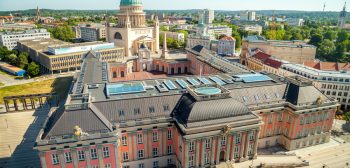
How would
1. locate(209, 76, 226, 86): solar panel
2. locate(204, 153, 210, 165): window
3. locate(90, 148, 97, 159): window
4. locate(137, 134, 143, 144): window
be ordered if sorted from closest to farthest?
1. locate(90, 148, 97, 159): window
2. locate(204, 153, 210, 165): window
3. locate(137, 134, 143, 144): window
4. locate(209, 76, 226, 86): solar panel

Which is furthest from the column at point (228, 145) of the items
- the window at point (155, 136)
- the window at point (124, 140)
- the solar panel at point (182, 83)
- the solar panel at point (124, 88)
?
the solar panel at point (124, 88)

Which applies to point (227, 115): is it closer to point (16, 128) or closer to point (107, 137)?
point (107, 137)

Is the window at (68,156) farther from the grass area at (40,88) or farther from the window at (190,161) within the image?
the grass area at (40,88)

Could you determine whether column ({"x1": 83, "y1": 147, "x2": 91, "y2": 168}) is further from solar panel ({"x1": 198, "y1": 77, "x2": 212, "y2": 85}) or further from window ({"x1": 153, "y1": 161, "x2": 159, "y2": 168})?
solar panel ({"x1": 198, "y1": 77, "x2": 212, "y2": 85})

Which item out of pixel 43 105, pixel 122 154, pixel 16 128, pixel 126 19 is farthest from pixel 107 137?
pixel 126 19

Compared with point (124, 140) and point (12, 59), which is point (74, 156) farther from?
point (12, 59)

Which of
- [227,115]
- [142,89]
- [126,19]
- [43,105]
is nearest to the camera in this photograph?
[227,115]

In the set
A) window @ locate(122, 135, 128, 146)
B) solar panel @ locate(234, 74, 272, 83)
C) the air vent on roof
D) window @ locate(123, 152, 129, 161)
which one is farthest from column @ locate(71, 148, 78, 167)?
solar panel @ locate(234, 74, 272, 83)

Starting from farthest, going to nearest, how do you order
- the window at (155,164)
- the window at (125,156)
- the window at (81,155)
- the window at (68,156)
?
the window at (155,164), the window at (125,156), the window at (81,155), the window at (68,156)
